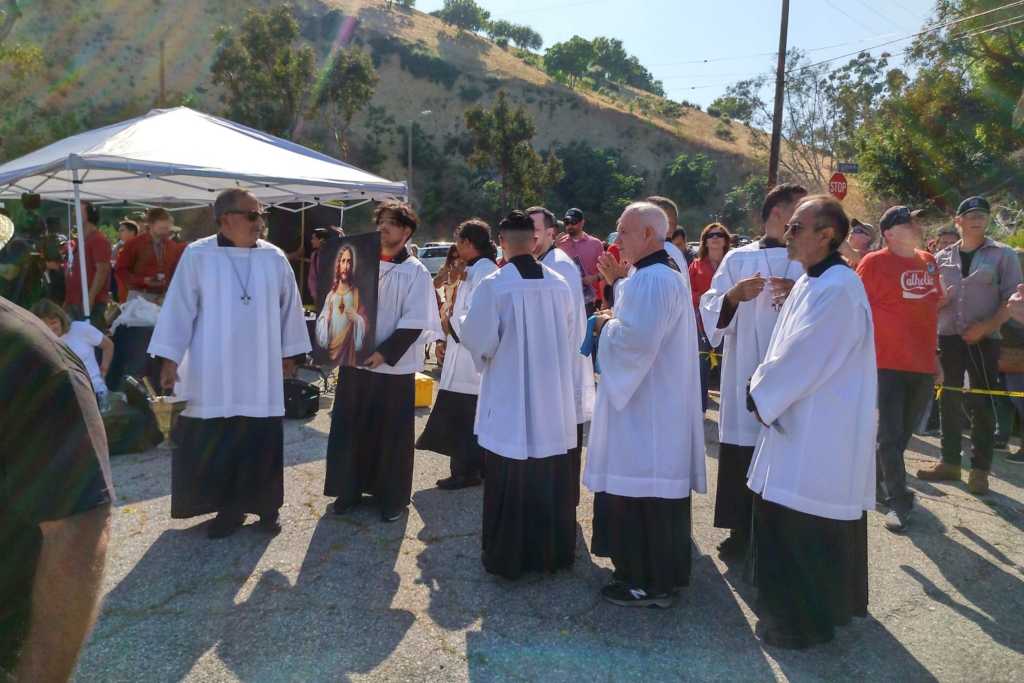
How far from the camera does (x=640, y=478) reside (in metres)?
3.54

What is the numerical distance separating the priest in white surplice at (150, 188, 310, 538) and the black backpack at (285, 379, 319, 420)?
2.79 meters

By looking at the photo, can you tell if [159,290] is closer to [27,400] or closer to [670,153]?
[27,400]

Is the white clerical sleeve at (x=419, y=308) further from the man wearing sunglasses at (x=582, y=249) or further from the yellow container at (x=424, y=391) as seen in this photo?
the man wearing sunglasses at (x=582, y=249)

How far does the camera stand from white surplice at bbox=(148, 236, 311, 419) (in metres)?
4.25

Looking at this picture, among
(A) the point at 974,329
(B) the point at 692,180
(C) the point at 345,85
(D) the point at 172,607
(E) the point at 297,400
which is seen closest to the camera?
(D) the point at 172,607

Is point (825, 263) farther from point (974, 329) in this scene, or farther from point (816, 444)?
point (974, 329)

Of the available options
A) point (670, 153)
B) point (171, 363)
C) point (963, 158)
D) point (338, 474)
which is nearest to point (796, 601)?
point (338, 474)

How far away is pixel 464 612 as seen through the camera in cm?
356

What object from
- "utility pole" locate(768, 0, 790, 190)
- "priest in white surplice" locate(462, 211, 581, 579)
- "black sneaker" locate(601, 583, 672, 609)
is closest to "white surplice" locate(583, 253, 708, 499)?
"priest in white surplice" locate(462, 211, 581, 579)

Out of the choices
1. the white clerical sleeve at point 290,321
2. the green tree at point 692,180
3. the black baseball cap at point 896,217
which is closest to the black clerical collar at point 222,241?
the white clerical sleeve at point 290,321

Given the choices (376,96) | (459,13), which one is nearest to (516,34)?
(459,13)

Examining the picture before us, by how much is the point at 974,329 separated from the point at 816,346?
11.3 ft

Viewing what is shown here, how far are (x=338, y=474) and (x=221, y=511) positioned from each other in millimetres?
732

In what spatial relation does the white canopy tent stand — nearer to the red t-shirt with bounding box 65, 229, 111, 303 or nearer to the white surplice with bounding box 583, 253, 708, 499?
the red t-shirt with bounding box 65, 229, 111, 303
